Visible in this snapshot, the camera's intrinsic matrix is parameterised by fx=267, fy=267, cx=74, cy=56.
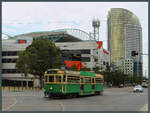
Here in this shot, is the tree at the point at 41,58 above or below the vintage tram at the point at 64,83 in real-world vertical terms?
above

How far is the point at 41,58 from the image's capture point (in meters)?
50.6

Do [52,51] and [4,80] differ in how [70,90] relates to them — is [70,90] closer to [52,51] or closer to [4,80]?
[52,51]

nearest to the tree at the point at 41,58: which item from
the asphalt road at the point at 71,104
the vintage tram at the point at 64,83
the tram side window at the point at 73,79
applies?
the vintage tram at the point at 64,83

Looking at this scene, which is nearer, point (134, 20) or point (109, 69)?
point (134, 20)

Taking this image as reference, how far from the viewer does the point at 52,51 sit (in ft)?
171

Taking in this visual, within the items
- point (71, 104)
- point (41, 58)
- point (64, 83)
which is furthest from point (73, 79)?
point (41, 58)

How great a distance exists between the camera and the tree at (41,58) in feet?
165

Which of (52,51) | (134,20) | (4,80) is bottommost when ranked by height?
(4,80)

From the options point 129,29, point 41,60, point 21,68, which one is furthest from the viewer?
point 21,68

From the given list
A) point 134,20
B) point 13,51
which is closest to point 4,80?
point 13,51

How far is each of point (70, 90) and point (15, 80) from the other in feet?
191

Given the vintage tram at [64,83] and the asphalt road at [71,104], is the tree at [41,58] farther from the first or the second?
the asphalt road at [71,104]

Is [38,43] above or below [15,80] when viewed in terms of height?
above

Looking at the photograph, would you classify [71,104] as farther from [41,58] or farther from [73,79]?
[41,58]
